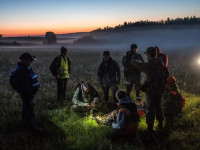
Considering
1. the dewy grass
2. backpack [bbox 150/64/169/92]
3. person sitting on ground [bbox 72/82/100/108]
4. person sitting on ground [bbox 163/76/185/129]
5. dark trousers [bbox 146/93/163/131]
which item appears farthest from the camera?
person sitting on ground [bbox 72/82/100/108]

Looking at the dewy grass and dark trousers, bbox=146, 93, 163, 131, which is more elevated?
dark trousers, bbox=146, 93, 163, 131

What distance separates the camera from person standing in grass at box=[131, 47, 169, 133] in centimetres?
551

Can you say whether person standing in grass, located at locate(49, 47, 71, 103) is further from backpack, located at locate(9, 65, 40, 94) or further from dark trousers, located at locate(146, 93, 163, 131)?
dark trousers, located at locate(146, 93, 163, 131)

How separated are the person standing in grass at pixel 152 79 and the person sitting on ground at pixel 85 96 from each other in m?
2.53

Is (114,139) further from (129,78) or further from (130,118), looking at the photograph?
(129,78)

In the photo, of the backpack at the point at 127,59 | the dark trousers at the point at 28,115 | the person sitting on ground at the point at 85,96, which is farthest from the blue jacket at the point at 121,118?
the backpack at the point at 127,59

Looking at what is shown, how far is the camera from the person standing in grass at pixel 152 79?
5.51m

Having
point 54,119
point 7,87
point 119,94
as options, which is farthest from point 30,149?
point 7,87

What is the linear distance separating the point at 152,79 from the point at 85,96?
3.14 meters

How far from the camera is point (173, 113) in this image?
23.4ft

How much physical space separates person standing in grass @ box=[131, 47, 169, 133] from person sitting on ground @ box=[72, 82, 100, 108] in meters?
2.53

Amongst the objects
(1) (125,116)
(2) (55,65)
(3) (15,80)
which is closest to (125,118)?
(1) (125,116)

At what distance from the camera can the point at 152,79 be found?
5637 millimetres

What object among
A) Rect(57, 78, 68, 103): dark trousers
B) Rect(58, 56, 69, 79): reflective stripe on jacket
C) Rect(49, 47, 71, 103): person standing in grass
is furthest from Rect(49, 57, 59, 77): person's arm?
Rect(57, 78, 68, 103): dark trousers
